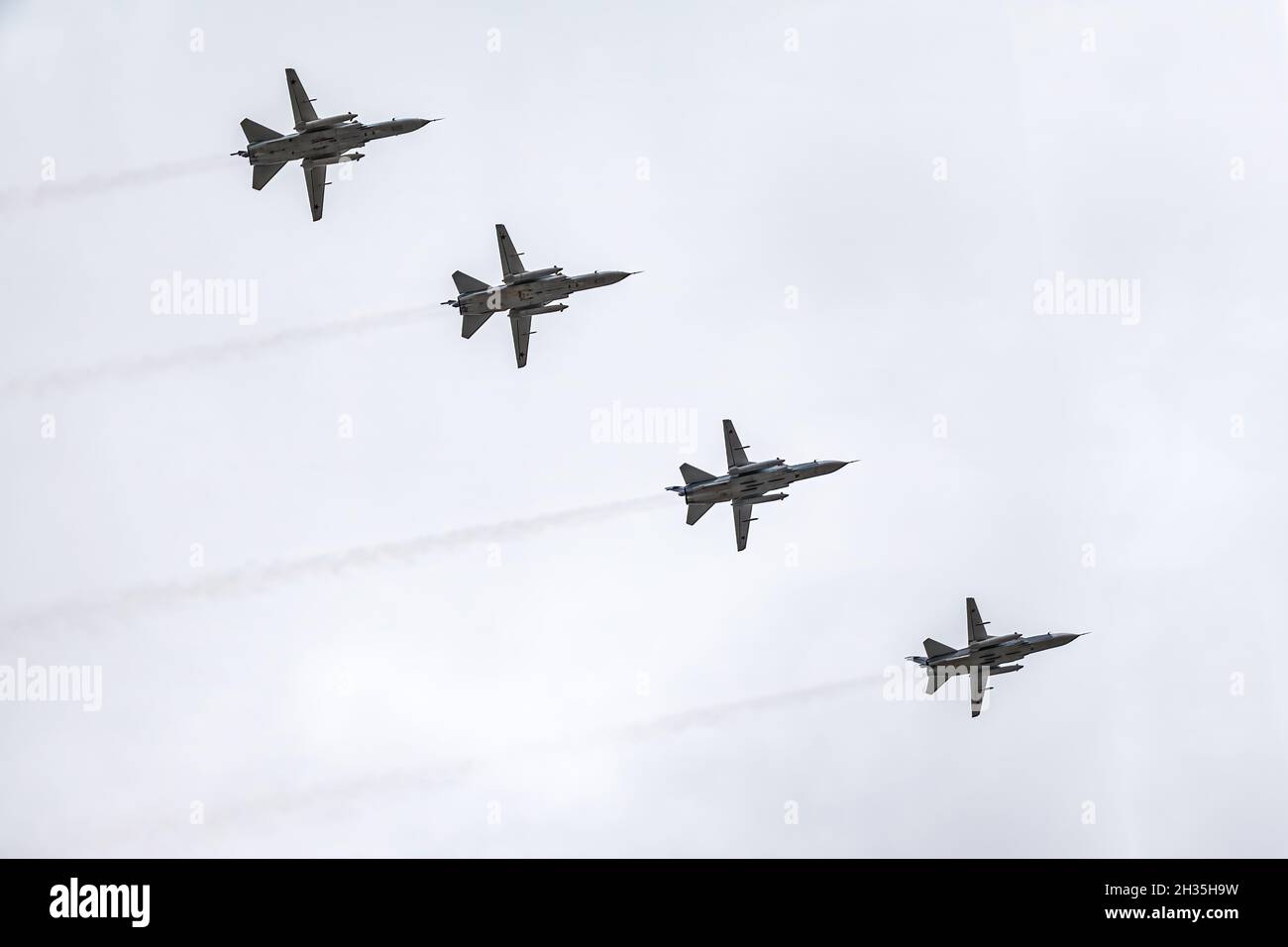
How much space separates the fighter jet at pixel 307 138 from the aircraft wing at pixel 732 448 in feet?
84.0

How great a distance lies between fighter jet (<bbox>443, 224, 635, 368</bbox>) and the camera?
106875 mm

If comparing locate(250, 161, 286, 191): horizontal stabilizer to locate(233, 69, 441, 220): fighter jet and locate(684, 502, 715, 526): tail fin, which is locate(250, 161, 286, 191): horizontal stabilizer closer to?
locate(233, 69, 441, 220): fighter jet

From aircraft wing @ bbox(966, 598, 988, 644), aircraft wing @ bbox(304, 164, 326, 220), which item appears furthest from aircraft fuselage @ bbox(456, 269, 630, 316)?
aircraft wing @ bbox(966, 598, 988, 644)

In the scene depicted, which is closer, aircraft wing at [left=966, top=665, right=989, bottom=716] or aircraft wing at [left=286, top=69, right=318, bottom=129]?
aircraft wing at [left=286, top=69, right=318, bottom=129]

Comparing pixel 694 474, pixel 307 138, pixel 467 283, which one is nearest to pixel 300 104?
pixel 307 138

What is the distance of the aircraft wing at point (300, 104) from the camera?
104 metres

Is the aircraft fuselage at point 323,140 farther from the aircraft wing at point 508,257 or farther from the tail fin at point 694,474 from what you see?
the tail fin at point 694,474

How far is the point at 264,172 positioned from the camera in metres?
106

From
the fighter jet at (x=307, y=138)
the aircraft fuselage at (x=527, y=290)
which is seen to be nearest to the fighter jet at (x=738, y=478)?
the aircraft fuselage at (x=527, y=290)

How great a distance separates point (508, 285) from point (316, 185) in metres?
13.3
